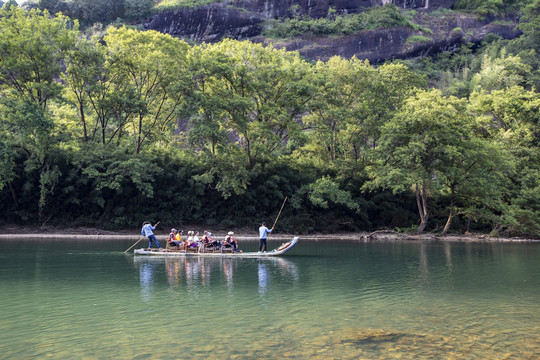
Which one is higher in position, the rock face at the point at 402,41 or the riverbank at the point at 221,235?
the rock face at the point at 402,41

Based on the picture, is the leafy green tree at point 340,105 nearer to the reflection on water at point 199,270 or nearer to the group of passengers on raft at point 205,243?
the group of passengers on raft at point 205,243

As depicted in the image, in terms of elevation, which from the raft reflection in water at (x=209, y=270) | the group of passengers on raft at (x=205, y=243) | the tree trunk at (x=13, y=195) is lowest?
the raft reflection in water at (x=209, y=270)

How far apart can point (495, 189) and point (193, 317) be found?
32.5m

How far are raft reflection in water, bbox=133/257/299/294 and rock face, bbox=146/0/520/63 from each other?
56.9 m

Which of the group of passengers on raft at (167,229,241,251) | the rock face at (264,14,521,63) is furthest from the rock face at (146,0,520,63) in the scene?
the group of passengers on raft at (167,229,241,251)

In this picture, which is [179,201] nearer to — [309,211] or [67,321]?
[309,211]

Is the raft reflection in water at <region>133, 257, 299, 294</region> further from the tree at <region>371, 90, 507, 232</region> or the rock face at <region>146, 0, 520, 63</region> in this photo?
the rock face at <region>146, 0, 520, 63</region>

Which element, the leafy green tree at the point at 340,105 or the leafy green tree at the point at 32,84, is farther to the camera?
the leafy green tree at the point at 340,105

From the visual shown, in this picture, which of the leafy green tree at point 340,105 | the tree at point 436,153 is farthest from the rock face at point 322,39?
the tree at point 436,153

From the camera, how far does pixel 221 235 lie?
37.2 meters

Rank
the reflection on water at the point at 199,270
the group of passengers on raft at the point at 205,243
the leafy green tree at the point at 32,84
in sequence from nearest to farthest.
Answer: the reflection on water at the point at 199,270 → the group of passengers on raft at the point at 205,243 → the leafy green tree at the point at 32,84

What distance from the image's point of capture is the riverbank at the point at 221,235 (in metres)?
34.3

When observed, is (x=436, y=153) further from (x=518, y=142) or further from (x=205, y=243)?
(x=205, y=243)

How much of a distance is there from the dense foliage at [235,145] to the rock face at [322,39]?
1418 inches
